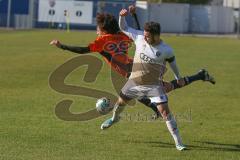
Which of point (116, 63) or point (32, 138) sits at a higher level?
point (116, 63)

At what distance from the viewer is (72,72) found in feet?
75.8

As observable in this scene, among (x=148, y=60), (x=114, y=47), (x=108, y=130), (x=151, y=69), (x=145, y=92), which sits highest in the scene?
(x=114, y=47)

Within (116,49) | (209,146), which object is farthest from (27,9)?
(209,146)

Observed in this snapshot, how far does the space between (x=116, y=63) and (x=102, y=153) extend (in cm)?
257

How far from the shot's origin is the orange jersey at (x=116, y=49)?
38.0 ft

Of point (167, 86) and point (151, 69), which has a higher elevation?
point (151, 69)

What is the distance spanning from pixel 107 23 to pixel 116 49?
0.53m

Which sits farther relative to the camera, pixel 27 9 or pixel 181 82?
pixel 27 9

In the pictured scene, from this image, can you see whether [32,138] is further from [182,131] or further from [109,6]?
[109,6]

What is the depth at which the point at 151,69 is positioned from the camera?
34.6ft

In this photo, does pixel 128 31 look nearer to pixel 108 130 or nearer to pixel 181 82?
pixel 181 82

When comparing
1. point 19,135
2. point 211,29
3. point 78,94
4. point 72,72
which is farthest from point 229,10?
point 19,135

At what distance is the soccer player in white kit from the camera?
33.7 feet

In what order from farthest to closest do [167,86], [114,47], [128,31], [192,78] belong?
[114,47], [192,78], [167,86], [128,31]
